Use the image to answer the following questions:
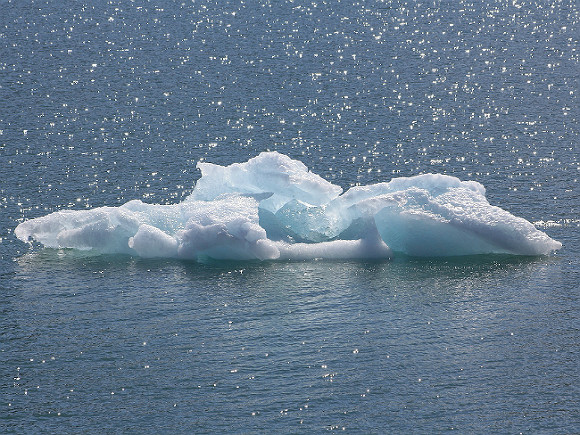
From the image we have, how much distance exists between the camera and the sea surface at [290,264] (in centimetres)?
2133

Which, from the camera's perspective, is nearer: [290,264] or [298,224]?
[290,264]

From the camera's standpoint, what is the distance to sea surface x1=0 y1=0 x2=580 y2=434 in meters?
21.3

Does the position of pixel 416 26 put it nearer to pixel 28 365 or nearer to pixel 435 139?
pixel 435 139

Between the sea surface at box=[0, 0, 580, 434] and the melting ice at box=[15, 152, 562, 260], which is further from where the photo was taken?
the melting ice at box=[15, 152, 562, 260]

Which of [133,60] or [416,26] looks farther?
[416,26]

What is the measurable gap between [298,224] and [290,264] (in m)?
1.82

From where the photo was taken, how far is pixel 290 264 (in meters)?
29.6

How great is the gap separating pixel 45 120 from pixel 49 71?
11827mm

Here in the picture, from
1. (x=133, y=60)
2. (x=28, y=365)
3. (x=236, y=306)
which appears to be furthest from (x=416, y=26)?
(x=28, y=365)

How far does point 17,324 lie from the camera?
2541 centimetres

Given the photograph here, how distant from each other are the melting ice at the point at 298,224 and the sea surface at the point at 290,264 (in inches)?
24.7

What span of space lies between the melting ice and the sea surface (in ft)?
2.06

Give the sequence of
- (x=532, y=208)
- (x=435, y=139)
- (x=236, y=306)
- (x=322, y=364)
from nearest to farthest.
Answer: (x=322, y=364) → (x=236, y=306) → (x=532, y=208) → (x=435, y=139)

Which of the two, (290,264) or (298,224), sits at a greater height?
(298,224)
